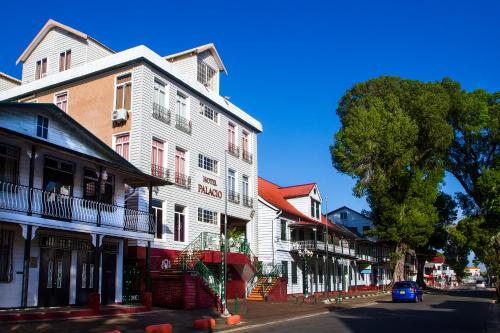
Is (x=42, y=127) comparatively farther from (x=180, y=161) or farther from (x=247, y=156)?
(x=247, y=156)

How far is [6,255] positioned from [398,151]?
33150mm

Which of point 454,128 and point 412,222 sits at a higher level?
point 454,128

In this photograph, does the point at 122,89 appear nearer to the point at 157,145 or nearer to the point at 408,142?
Result: the point at 157,145

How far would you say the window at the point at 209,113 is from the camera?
3275 centimetres

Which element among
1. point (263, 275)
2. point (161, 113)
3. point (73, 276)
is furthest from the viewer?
point (263, 275)

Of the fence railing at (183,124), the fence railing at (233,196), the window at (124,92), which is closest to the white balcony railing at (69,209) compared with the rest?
the window at (124,92)

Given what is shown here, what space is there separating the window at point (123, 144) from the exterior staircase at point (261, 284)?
12.3 metres

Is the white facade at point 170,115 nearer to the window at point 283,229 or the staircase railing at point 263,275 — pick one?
the staircase railing at point 263,275

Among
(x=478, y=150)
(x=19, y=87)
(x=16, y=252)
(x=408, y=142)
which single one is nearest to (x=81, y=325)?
(x=16, y=252)

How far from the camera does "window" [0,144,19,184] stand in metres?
18.8

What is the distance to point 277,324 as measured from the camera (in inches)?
766

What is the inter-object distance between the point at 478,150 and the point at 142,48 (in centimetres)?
3356

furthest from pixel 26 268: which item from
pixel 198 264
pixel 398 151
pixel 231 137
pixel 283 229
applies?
pixel 398 151

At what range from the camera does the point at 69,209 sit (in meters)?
19.9
